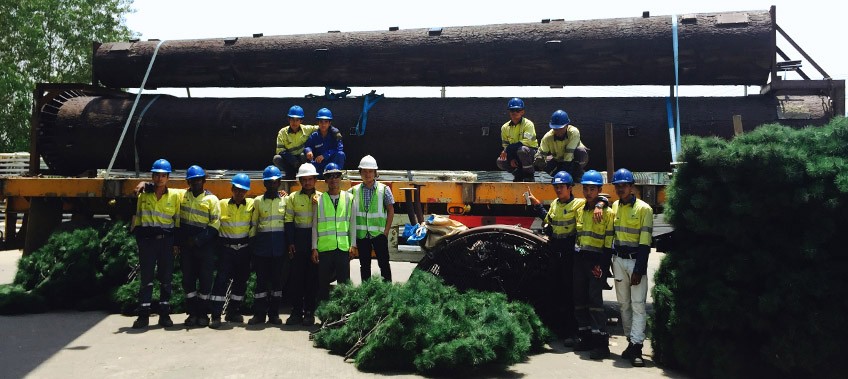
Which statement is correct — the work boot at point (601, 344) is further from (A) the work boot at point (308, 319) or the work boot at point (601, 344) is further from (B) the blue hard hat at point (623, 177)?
(A) the work boot at point (308, 319)

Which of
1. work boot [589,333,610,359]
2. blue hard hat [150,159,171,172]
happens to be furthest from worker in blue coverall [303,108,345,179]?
work boot [589,333,610,359]

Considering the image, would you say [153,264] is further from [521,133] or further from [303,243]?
[521,133]

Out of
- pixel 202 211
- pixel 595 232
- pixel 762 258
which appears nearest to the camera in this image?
pixel 762 258

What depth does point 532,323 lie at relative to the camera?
22.3 feet

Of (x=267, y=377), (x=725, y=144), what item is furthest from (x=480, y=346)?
(x=725, y=144)

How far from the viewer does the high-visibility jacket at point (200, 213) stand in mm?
7805

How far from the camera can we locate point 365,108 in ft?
30.9

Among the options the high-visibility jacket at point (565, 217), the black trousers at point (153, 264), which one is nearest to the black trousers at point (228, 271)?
the black trousers at point (153, 264)

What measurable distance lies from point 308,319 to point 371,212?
126 centimetres

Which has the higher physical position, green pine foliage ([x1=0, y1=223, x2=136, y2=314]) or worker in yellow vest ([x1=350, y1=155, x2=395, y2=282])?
worker in yellow vest ([x1=350, y1=155, x2=395, y2=282])

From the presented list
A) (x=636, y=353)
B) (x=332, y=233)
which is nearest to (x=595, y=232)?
(x=636, y=353)

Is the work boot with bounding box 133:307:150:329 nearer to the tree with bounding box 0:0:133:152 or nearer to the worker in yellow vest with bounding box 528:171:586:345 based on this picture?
the worker in yellow vest with bounding box 528:171:586:345

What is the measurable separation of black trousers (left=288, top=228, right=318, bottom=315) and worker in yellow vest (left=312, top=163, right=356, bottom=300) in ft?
0.71

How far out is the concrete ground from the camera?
5.88m
